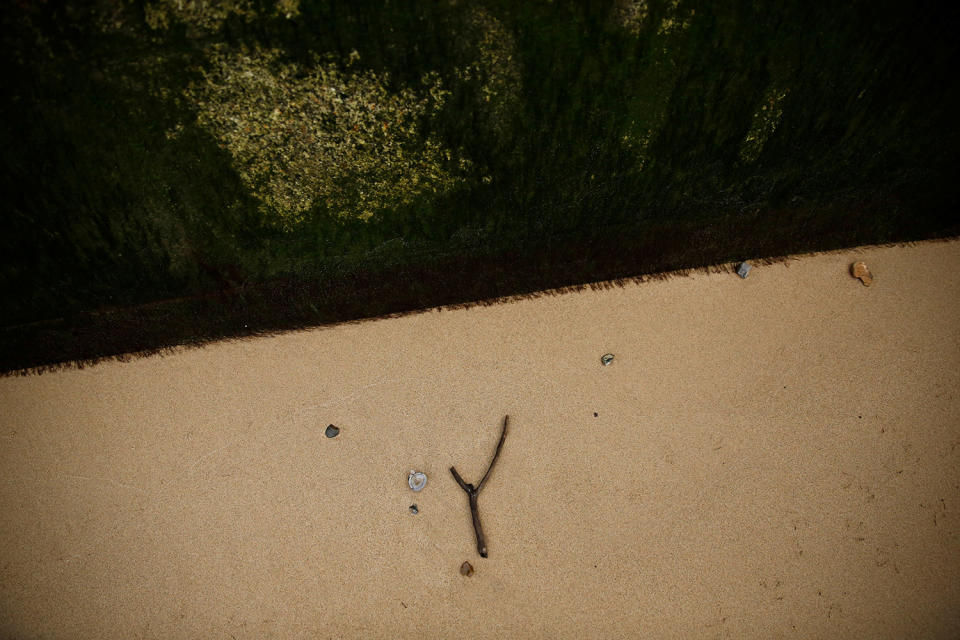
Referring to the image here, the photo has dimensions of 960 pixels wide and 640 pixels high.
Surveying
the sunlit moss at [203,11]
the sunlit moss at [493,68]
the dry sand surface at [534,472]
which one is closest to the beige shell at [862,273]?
the dry sand surface at [534,472]

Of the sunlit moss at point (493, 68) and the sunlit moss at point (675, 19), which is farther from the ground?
the sunlit moss at point (675, 19)

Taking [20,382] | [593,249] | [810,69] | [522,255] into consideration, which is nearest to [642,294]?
[593,249]

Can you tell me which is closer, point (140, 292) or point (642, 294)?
point (140, 292)

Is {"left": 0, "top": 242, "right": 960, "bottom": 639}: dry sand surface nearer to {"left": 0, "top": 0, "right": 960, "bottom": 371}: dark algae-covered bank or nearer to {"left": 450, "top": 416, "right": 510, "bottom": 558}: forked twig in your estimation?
{"left": 450, "top": 416, "right": 510, "bottom": 558}: forked twig

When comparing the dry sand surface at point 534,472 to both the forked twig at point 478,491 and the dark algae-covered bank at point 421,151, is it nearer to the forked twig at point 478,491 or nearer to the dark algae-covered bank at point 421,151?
the forked twig at point 478,491

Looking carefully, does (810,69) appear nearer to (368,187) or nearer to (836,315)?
(836,315)

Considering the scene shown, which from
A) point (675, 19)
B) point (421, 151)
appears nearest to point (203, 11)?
point (421, 151)

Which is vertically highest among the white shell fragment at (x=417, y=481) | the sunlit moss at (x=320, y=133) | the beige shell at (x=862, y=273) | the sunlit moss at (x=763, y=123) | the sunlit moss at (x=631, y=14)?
the sunlit moss at (x=631, y=14)

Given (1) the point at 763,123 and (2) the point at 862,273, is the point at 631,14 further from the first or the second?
(2) the point at 862,273
